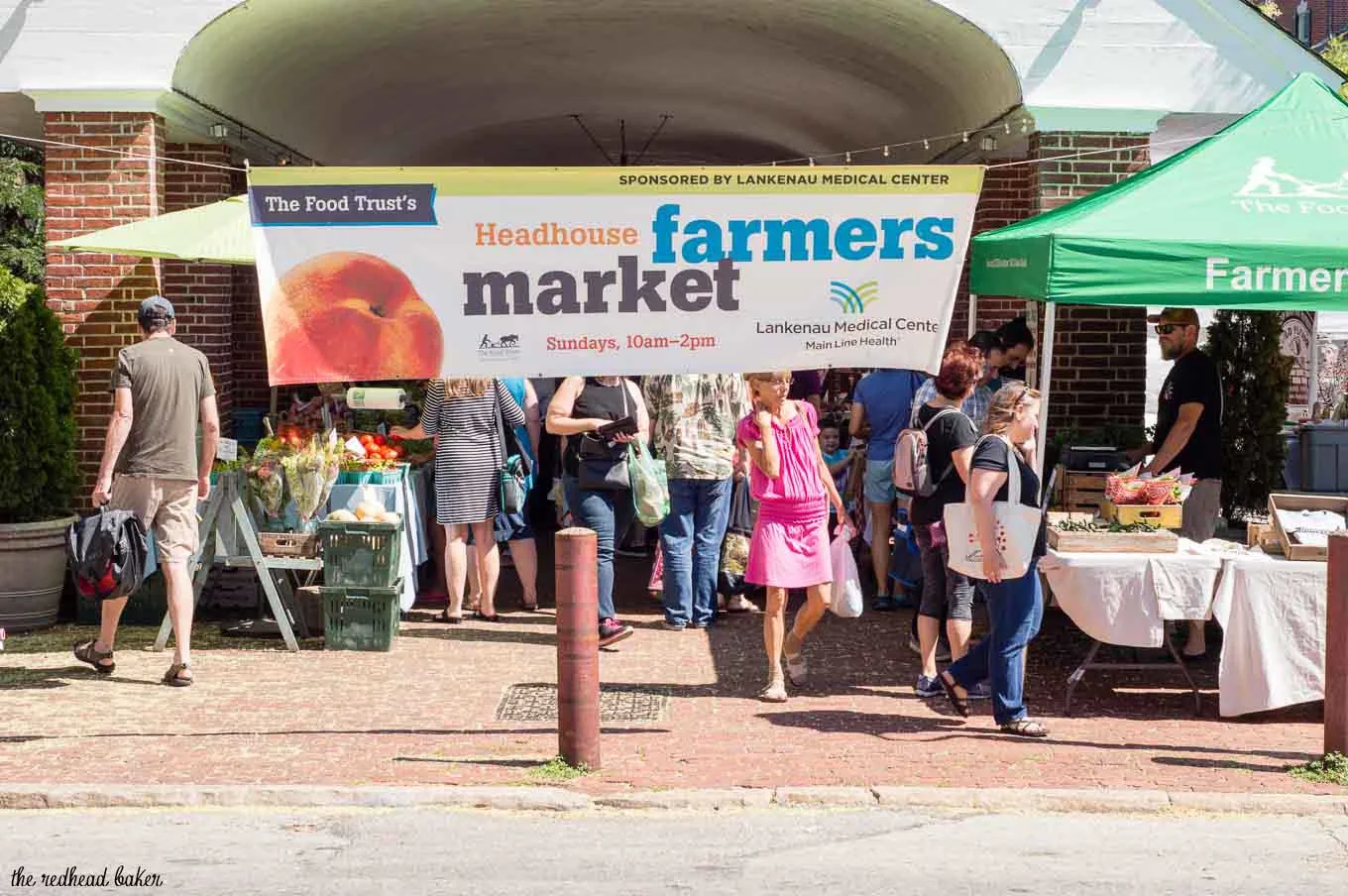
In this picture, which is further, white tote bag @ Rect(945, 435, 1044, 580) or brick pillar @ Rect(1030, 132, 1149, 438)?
brick pillar @ Rect(1030, 132, 1149, 438)

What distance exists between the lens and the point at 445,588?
11578mm

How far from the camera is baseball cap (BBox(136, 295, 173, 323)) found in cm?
883

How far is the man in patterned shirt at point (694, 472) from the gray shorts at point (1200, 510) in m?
2.78

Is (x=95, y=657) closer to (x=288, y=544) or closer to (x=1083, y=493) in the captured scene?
(x=288, y=544)

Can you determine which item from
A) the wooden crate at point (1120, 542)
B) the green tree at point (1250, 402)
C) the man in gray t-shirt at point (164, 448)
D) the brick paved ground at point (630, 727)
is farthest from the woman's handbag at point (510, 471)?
the green tree at point (1250, 402)

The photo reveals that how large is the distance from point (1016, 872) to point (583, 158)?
19432 millimetres

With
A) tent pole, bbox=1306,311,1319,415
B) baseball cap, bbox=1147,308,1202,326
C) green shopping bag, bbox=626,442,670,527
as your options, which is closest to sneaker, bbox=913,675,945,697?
green shopping bag, bbox=626,442,670,527

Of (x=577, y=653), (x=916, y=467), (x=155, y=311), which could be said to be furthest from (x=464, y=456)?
(x=577, y=653)

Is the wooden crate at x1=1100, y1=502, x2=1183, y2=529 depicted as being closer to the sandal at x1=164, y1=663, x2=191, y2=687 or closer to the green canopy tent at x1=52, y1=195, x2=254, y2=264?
the sandal at x1=164, y1=663, x2=191, y2=687

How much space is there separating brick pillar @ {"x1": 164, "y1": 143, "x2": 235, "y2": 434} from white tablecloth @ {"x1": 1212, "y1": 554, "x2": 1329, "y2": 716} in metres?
7.40

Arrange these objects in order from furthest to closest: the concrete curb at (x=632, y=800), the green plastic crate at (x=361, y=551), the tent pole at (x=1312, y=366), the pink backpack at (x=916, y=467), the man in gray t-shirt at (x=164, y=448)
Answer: the tent pole at (x=1312, y=366), the green plastic crate at (x=361, y=551), the man in gray t-shirt at (x=164, y=448), the pink backpack at (x=916, y=467), the concrete curb at (x=632, y=800)

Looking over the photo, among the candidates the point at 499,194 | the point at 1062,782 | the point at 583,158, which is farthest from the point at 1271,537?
the point at 583,158

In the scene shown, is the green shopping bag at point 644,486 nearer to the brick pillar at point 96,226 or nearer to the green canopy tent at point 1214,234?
the green canopy tent at point 1214,234

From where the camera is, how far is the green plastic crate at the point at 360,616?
977cm
